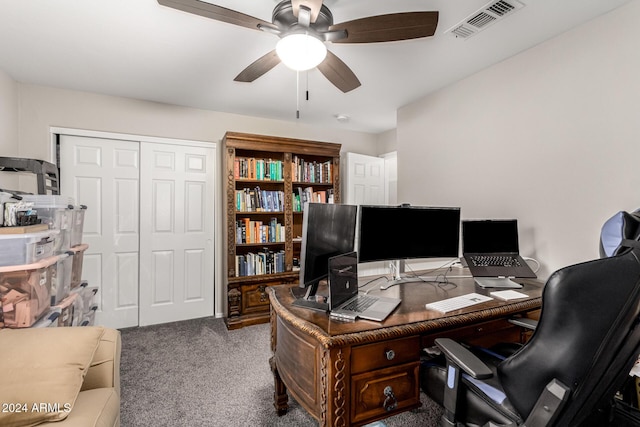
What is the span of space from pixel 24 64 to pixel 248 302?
2968 mm

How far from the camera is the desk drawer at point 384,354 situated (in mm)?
1189

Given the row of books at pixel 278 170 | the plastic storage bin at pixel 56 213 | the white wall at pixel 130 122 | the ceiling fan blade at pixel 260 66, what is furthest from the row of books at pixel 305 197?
the plastic storage bin at pixel 56 213

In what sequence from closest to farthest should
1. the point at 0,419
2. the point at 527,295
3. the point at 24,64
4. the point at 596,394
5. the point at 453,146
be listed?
1. the point at 596,394
2. the point at 0,419
3. the point at 527,295
4. the point at 24,64
5. the point at 453,146

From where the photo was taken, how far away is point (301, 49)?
161cm

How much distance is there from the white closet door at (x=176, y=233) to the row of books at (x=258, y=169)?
40 centimetres

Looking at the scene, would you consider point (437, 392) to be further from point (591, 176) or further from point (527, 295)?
point (591, 176)

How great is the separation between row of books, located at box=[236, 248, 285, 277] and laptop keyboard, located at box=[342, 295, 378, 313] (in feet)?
7.00

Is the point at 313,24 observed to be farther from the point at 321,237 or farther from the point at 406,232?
the point at 406,232

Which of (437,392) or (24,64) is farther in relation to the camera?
(24,64)

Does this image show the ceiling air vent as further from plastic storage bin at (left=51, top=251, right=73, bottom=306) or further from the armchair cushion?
plastic storage bin at (left=51, top=251, right=73, bottom=306)

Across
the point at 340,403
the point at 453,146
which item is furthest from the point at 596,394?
the point at 453,146

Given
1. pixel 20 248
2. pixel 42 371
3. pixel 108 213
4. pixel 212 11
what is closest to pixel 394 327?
pixel 42 371

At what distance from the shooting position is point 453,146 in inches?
114

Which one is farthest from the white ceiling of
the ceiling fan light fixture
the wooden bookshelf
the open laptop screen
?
the open laptop screen
